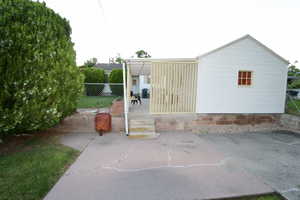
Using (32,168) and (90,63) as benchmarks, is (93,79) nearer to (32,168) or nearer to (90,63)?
(32,168)

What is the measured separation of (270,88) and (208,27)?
5848 mm

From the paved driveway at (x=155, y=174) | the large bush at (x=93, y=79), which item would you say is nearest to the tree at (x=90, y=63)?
the large bush at (x=93, y=79)

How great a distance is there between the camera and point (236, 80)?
20.7 feet

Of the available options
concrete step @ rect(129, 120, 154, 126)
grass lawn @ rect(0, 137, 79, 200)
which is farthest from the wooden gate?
grass lawn @ rect(0, 137, 79, 200)

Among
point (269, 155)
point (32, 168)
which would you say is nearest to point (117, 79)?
point (32, 168)

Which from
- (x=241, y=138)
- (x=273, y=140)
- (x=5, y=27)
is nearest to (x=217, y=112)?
(x=241, y=138)

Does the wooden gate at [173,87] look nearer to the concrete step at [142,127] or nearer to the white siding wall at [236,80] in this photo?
the white siding wall at [236,80]

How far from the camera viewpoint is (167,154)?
402cm

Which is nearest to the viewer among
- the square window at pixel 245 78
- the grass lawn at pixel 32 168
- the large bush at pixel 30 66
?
the grass lawn at pixel 32 168

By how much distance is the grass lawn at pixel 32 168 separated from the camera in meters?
2.37

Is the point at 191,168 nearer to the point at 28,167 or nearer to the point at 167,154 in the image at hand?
the point at 167,154

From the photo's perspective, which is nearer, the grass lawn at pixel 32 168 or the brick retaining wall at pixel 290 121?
the grass lawn at pixel 32 168

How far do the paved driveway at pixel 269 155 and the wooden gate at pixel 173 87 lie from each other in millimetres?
1680

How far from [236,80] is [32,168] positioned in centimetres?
742
